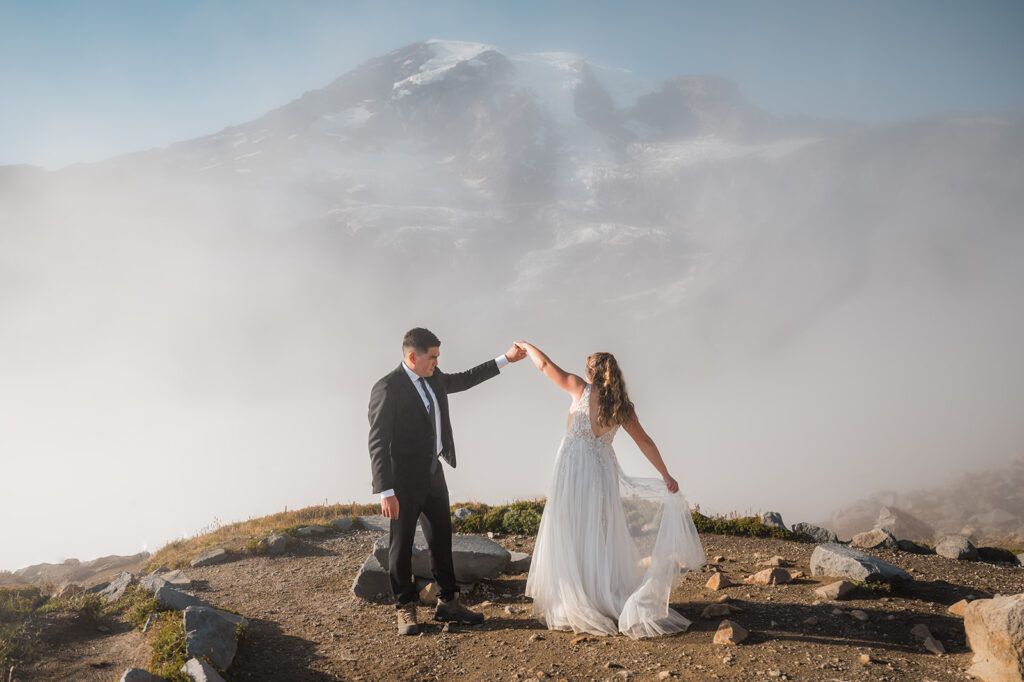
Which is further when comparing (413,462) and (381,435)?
(413,462)

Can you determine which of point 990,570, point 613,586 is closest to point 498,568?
point 613,586

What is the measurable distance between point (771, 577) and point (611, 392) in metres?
4.01

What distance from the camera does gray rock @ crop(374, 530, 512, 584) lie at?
31.8 feet

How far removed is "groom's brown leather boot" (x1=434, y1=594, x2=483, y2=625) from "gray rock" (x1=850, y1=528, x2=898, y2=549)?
7.38 m

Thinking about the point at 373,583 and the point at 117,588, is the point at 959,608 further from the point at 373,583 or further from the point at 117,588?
the point at 117,588

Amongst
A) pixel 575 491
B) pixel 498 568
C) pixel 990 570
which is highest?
pixel 575 491

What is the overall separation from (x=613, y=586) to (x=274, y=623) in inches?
208

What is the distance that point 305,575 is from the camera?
12156 millimetres

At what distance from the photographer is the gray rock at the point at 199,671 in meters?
6.37

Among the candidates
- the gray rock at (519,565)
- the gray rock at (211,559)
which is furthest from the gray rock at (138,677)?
the gray rock at (211,559)

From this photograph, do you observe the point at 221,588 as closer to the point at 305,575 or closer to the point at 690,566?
the point at 305,575

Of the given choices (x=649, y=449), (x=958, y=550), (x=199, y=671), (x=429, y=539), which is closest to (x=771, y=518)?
(x=958, y=550)

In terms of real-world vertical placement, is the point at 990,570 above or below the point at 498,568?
below

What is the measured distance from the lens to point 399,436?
7.82 metres
